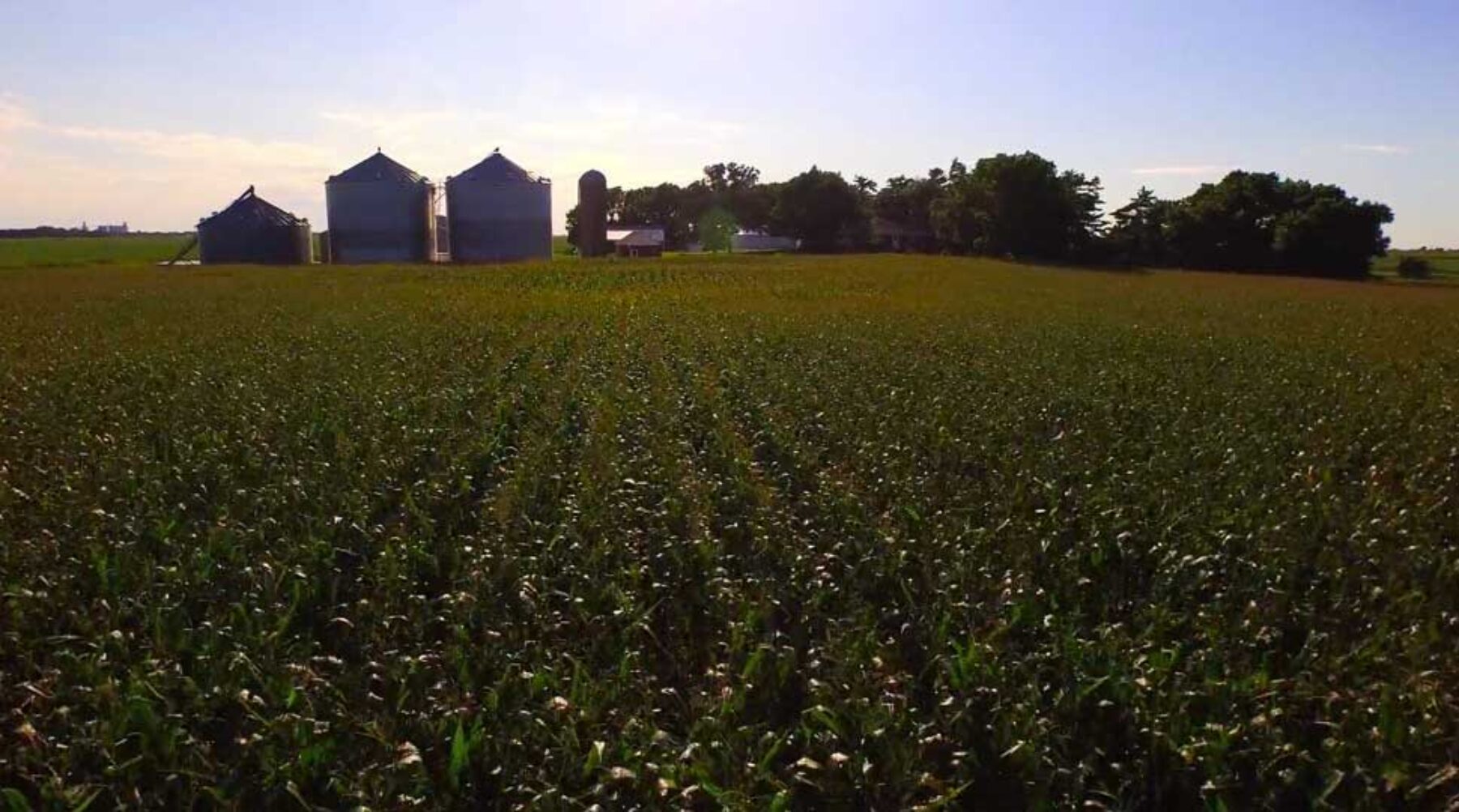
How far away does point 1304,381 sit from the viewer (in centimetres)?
1848

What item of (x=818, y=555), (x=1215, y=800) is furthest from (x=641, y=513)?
(x=1215, y=800)

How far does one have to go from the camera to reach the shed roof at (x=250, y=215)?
243ft

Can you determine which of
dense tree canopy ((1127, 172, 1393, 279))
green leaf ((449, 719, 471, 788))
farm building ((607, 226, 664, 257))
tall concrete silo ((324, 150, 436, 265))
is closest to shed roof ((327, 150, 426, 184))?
tall concrete silo ((324, 150, 436, 265))

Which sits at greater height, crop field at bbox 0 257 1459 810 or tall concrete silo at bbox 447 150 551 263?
tall concrete silo at bbox 447 150 551 263

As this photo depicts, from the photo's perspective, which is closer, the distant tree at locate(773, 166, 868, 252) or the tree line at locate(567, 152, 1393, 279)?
the tree line at locate(567, 152, 1393, 279)

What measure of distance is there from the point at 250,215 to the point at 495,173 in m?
15.9

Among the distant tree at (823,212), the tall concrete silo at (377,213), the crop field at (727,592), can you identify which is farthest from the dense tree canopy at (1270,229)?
the crop field at (727,592)

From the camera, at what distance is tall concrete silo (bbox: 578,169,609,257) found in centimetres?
8844

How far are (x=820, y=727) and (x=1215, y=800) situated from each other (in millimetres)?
1871

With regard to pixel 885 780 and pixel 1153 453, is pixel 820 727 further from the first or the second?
pixel 1153 453

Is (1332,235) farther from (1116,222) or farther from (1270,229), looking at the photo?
(1116,222)

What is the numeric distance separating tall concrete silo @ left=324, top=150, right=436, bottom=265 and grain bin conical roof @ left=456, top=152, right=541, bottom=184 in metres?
3.63

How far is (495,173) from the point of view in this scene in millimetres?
75438

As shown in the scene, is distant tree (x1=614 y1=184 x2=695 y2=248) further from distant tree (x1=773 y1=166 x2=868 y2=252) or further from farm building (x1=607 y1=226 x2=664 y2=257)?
distant tree (x1=773 y1=166 x2=868 y2=252)
